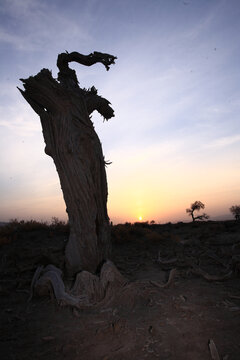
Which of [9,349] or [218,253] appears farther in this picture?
[218,253]

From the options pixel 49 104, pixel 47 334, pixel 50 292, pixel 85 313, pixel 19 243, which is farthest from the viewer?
pixel 19 243

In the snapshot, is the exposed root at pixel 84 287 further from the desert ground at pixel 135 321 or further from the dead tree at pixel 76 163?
the dead tree at pixel 76 163

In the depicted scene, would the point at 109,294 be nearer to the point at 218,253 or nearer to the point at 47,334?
the point at 47,334

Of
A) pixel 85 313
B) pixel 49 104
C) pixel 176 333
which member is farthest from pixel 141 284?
pixel 49 104

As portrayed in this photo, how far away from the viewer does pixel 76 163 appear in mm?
4934

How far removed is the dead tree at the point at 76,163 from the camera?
15.9ft

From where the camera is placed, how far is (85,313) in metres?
3.40

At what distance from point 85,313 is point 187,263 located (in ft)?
11.8

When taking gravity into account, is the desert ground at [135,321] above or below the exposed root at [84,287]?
below

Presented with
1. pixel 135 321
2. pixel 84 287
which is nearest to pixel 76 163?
pixel 84 287

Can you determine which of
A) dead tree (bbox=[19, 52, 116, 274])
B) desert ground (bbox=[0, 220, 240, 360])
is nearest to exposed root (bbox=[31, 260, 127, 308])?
desert ground (bbox=[0, 220, 240, 360])

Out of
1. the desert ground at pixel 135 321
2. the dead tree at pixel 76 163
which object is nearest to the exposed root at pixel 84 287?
the desert ground at pixel 135 321

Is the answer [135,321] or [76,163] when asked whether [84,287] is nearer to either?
[135,321]

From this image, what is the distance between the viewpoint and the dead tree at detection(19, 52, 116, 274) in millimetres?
4844
